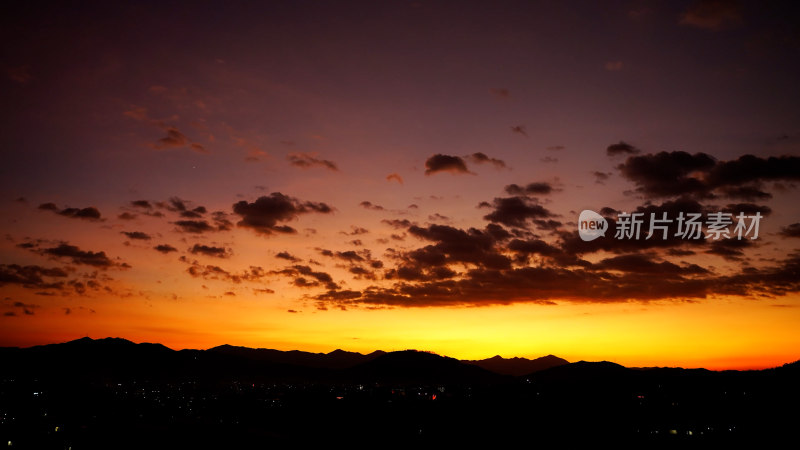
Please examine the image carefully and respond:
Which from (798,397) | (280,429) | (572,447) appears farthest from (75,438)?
(798,397)

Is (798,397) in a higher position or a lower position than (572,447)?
higher

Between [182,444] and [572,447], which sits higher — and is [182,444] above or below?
below

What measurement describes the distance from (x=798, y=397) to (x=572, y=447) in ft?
172

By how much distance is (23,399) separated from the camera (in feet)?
471

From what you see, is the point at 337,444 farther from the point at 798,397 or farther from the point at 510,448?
the point at 798,397

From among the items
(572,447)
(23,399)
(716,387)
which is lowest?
(23,399)

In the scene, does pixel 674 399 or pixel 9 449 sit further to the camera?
pixel 674 399

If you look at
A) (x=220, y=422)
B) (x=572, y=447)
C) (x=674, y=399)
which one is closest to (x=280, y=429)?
(x=220, y=422)

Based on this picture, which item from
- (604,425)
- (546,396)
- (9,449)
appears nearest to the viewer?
(9,449)

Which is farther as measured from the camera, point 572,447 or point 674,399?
point 674,399

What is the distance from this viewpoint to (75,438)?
299 ft

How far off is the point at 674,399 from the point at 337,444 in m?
72.8

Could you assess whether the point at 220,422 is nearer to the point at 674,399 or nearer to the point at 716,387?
the point at 674,399

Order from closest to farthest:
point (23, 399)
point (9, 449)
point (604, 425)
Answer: point (9, 449)
point (604, 425)
point (23, 399)
